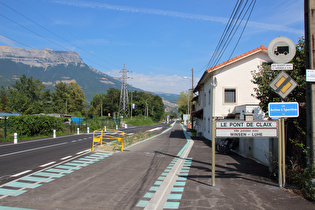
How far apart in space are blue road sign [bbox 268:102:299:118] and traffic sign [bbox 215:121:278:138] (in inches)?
14.8

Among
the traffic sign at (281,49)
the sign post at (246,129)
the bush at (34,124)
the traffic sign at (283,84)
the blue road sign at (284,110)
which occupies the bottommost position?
the bush at (34,124)

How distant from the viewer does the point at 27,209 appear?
4828mm

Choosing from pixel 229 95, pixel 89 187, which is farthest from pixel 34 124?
pixel 89 187

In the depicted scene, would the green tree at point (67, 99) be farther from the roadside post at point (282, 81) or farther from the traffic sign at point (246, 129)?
the roadside post at point (282, 81)

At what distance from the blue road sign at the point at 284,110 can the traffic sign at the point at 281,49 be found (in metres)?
1.13

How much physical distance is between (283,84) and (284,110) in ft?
2.18

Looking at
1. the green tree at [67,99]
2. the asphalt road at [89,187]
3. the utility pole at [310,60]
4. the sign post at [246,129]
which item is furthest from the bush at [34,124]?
the green tree at [67,99]

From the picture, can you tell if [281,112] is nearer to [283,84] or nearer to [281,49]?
[283,84]

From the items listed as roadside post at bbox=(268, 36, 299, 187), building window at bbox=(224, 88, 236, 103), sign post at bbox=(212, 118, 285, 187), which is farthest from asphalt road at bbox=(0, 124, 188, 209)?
building window at bbox=(224, 88, 236, 103)

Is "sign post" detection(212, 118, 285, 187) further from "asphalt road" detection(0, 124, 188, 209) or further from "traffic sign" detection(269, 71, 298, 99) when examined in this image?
"asphalt road" detection(0, 124, 188, 209)

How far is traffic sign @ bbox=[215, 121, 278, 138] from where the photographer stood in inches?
265

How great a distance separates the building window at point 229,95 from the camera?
23.2 m

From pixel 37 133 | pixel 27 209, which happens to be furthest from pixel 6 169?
pixel 37 133

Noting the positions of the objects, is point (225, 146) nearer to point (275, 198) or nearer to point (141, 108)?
point (275, 198)
